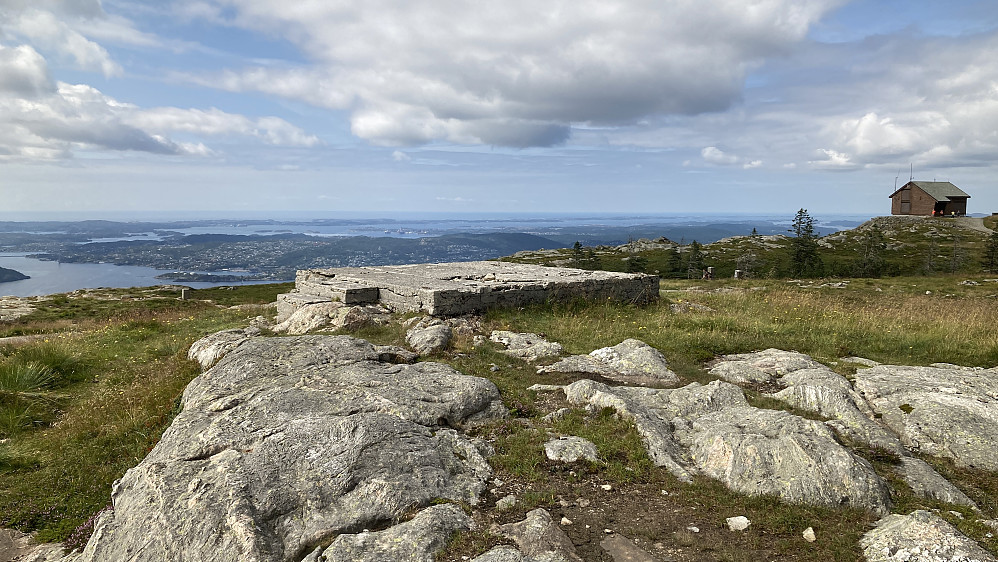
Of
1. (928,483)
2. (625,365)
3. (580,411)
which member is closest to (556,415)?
(580,411)

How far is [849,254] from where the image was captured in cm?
7962

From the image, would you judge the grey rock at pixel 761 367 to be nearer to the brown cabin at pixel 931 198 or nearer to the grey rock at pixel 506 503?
the grey rock at pixel 506 503

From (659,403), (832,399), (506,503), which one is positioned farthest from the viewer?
(659,403)

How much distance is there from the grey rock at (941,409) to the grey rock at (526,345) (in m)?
5.74

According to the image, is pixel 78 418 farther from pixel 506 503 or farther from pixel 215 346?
pixel 506 503

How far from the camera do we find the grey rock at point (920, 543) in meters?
4.17

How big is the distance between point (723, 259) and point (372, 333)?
82192 mm

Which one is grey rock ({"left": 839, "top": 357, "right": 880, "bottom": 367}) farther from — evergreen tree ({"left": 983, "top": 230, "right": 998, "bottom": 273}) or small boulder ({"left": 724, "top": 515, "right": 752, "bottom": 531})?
evergreen tree ({"left": 983, "top": 230, "right": 998, "bottom": 273})

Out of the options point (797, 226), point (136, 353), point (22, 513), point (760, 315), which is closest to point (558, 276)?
point (760, 315)

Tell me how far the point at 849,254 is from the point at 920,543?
91451 millimetres

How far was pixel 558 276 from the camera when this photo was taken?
1838cm

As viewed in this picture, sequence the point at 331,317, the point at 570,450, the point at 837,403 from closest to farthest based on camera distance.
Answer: the point at 570,450 < the point at 837,403 < the point at 331,317

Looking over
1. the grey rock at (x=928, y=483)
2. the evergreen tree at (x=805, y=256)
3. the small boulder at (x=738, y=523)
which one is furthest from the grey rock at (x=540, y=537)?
the evergreen tree at (x=805, y=256)

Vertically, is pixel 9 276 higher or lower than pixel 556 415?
lower
